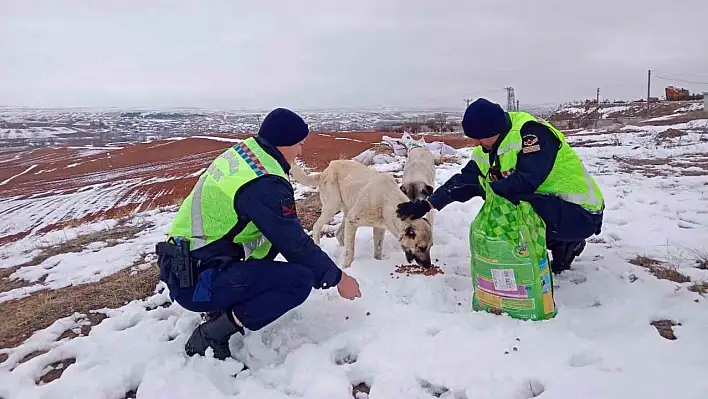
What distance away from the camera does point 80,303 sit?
4074 mm

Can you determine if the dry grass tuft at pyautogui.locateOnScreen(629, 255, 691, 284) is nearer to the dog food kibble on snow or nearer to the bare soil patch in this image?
the dog food kibble on snow

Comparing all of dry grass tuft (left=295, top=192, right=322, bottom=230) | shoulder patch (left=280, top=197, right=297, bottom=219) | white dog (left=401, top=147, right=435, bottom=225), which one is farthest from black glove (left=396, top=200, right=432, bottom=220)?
dry grass tuft (left=295, top=192, right=322, bottom=230)

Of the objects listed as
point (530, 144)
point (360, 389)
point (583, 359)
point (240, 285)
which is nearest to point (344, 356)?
point (360, 389)

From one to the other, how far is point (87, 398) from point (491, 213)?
296 centimetres

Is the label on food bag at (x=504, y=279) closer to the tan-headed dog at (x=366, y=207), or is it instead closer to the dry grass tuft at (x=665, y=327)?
the dry grass tuft at (x=665, y=327)

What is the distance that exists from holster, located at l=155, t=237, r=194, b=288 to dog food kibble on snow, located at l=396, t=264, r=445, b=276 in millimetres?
2117

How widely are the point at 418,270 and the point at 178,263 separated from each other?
2.35 metres

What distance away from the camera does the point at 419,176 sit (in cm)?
595

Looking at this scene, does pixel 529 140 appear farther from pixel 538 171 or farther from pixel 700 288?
pixel 700 288

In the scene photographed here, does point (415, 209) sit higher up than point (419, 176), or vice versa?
point (419, 176)

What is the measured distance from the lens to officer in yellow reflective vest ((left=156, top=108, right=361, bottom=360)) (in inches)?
113

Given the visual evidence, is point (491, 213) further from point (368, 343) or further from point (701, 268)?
point (701, 268)

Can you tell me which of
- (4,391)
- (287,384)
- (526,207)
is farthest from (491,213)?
(4,391)

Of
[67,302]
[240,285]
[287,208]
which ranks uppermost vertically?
[287,208]
